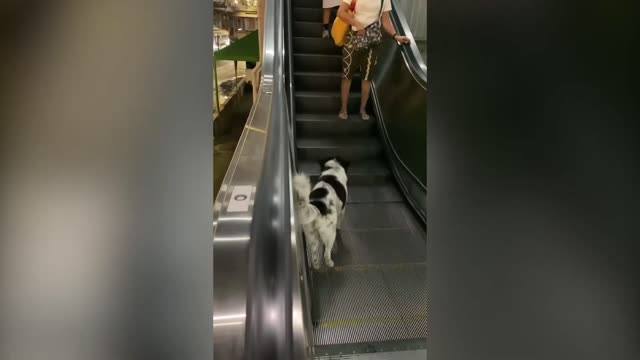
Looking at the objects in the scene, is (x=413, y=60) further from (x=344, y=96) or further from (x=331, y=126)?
(x=331, y=126)

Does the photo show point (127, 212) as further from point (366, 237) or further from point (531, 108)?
point (366, 237)

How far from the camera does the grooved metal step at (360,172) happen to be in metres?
4.05

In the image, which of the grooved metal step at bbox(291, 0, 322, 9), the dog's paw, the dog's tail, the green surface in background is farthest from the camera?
the grooved metal step at bbox(291, 0, 322, 9)

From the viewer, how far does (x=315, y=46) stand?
207 inches

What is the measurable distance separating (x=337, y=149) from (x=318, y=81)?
3.86 feet

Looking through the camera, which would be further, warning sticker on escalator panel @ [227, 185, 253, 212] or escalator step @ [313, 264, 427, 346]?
escalator step @ [313, 264, 427, 346]

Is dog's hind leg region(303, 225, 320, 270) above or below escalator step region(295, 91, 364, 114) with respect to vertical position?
below

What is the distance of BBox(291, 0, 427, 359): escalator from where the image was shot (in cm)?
215

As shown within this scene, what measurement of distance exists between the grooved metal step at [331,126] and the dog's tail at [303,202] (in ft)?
5.76

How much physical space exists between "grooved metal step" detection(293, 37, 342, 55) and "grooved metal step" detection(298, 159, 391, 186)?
6.14 feet

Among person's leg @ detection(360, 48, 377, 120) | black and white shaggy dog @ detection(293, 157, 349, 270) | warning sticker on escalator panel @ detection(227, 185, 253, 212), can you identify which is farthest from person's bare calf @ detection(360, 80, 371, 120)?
warning sticker on escalator panel @ detection(227, 185, 253, 212)

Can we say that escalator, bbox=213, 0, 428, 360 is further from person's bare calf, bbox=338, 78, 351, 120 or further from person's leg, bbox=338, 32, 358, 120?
person's leg, bbox=338, 32, 358, 120

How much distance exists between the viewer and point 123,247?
402 mm

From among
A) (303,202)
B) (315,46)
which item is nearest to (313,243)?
(303,202)
